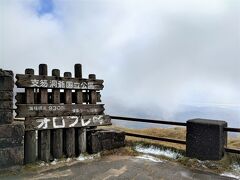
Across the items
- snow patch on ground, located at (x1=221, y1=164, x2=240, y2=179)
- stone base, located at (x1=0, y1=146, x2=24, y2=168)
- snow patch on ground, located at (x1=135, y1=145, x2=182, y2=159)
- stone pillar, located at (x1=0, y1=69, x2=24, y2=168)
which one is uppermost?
stone pillar, located at (x1=0, y1=69, x2=24, y2=168)

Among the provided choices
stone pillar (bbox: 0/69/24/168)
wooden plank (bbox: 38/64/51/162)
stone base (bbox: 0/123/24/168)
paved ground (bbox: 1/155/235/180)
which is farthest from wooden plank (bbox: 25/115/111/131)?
paved ground (bbox: 1/155/235/180)

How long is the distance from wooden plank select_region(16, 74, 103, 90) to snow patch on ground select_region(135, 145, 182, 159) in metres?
2.45

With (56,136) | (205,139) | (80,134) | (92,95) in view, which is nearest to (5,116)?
(56,136)

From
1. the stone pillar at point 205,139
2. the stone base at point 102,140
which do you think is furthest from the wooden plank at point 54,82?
the stone pillar at point 205,139

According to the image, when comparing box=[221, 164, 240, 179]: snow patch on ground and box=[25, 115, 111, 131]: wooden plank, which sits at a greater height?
box=[25, 115, 111, 131]: wooden plank

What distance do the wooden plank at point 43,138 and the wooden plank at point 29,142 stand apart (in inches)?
7.7

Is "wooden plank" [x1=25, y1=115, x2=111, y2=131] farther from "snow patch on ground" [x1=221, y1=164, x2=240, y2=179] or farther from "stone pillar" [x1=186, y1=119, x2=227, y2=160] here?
"snow patch on ground" [x1=221, y1=164, x2=240, y2=179]

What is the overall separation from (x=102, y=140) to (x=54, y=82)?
241cm

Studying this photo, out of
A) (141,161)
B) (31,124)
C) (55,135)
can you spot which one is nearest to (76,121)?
(55,135)

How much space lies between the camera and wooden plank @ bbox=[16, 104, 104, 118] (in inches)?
292

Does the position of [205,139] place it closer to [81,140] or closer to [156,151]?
[156,151]

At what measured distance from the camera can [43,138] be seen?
7742 millimetres

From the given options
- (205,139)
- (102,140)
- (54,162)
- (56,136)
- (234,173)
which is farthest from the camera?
(102,140)

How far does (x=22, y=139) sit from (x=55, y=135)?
1.07 meters
